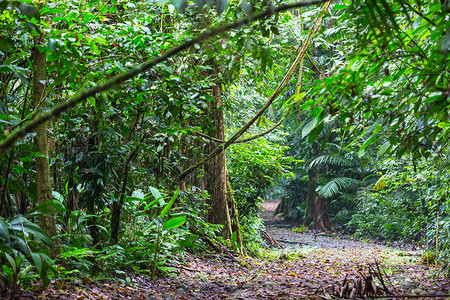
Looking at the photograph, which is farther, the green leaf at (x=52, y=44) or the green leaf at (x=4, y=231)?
the green leaf at (x=52, y=44)

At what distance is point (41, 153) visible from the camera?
9.04ft

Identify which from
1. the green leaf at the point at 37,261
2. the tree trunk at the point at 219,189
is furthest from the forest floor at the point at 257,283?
the tree trunk at the point at 219,189

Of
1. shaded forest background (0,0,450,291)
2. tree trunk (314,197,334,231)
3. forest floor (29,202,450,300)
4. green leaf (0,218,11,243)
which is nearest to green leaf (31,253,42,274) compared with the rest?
shaded forest background (0,0,450,291)

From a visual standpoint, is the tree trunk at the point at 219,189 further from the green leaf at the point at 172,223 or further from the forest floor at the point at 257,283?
the green leaf at the point at 172,223

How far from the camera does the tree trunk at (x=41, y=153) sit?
2764 mm

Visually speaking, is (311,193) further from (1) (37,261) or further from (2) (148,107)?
(1) (37,261)

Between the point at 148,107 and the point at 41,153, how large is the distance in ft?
3.96

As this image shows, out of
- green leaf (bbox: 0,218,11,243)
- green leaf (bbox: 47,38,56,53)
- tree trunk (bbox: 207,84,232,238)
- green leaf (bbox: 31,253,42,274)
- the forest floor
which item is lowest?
the forest floor

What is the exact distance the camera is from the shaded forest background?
78.8 inches

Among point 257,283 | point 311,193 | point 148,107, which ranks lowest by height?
point 257,283

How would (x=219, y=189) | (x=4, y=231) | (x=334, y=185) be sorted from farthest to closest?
(x=334, y=185)
(x=219, y=189)
(x=4, y=231)

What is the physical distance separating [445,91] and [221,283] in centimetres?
298

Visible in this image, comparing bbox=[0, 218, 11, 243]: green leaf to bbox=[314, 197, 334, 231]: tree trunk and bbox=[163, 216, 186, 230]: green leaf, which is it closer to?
bbox=[163, 216, 186, 230]: green leaf

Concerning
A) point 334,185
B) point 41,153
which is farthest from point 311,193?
point 41,153
